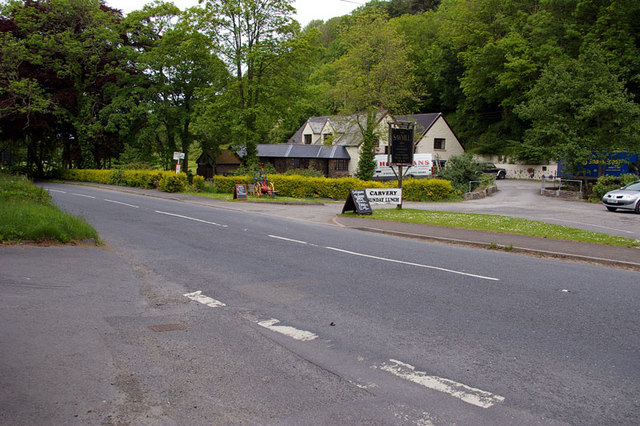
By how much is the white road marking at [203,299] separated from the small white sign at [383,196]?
1428 cm

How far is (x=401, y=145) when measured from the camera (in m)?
→ 21.9

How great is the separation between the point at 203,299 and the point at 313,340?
2.50 meters

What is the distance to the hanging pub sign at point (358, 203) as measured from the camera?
20.6 metres

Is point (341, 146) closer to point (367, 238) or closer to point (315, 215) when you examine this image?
point (315, 215)

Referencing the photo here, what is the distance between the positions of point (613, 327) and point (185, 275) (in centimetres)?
701

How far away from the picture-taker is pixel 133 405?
4082mm

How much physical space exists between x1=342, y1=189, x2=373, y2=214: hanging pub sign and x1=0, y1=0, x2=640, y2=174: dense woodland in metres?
17.0

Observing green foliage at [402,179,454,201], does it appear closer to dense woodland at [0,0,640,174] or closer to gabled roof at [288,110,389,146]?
dense woodland at [0,0,640,174]

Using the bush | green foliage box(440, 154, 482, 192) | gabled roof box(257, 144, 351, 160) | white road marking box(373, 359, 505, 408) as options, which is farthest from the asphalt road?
gabled roof box(257, 144, 351, 160)

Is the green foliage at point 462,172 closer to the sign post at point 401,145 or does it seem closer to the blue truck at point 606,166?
the blue truck at point 606,166

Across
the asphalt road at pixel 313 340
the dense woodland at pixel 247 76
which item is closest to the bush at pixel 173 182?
the dense woodland at pixel 247 76

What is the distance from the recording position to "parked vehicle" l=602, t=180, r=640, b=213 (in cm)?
2417

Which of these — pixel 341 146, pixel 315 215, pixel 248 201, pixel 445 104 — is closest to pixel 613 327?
→ pixel 315 215

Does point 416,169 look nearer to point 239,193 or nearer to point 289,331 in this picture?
point 239,193
